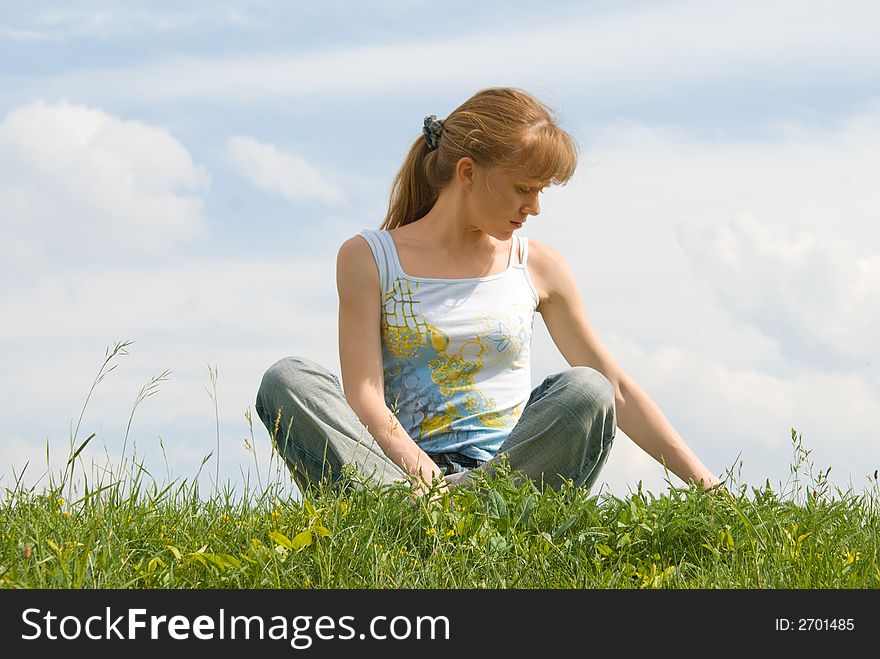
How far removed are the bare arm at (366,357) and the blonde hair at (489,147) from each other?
485mm

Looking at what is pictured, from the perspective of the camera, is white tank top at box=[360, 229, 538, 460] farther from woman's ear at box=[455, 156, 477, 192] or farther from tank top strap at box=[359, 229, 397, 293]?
woman's ear at box=[455, 156, 477, 192]

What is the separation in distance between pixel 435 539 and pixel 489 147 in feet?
6.67

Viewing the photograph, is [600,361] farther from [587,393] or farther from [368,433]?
[368,433]

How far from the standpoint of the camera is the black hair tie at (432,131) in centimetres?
538

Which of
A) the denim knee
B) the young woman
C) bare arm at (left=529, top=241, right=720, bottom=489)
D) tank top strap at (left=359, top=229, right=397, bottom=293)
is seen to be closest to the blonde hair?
the young woman

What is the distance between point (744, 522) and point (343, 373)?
1.88m

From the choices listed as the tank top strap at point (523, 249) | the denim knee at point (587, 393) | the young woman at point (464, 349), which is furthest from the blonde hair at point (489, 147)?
the denim knee at point (587, 393)

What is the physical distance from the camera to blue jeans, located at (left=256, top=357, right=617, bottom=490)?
4.50 m

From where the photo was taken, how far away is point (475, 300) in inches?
205

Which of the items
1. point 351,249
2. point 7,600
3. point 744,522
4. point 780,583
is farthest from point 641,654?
point 351,249

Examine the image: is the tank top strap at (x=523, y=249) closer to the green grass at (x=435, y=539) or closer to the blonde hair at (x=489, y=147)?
the blonde hair at (x=489, y=147)

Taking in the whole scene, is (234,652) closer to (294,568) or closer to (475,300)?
(294,568)

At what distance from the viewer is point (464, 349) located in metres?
5.11

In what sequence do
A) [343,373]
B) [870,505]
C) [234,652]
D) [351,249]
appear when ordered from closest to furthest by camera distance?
[234,652], [870,505], [343,373], [351,249]
